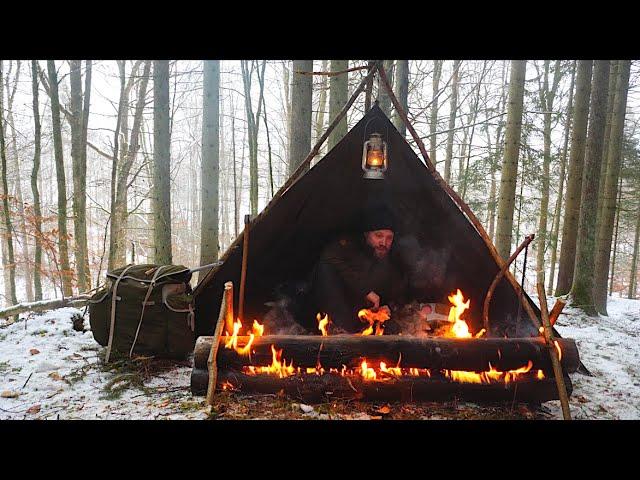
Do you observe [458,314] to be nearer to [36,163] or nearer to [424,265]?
[424,265]

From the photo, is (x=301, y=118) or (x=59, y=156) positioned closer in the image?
(x=301, y=118)

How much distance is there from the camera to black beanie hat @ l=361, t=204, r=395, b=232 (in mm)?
4879

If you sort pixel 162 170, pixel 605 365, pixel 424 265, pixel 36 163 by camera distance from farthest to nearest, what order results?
pixel 36 163 → pixel 162 170 → pixel 424 265 → pixel 605 365

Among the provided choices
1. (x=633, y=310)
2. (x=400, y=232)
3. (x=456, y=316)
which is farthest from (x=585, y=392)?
(x=633, y=310)

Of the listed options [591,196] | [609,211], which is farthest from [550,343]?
[609,211]

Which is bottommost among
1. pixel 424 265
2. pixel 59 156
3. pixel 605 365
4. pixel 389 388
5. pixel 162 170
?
pixel 605 365

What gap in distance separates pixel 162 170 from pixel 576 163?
699cm

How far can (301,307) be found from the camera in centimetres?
496

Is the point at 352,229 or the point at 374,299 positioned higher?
the point at 352,229

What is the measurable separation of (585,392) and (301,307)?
313 cm

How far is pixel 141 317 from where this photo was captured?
3.89 meters

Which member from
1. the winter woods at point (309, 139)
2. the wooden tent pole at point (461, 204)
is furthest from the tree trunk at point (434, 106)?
the wooden tent pole at point (461, 204)

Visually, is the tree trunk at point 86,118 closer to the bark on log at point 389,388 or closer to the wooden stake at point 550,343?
the bark on log at point 389,388
